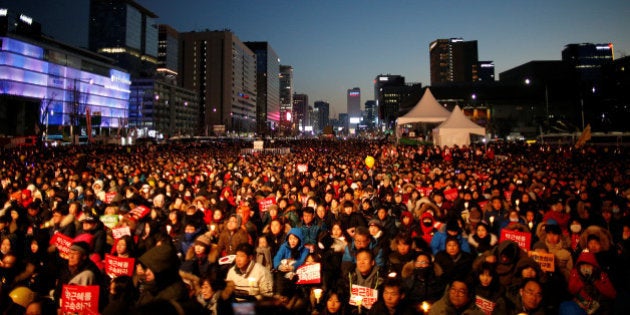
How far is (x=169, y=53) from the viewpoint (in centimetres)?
15638

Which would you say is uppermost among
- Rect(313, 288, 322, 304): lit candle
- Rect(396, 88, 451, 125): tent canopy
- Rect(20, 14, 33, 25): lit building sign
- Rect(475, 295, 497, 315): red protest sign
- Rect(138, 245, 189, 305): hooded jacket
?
Rect(20, 14, 33, 25): lit building sign

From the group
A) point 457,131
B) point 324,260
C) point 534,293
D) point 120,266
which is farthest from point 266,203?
point 457,131

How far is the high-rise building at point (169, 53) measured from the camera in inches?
6044

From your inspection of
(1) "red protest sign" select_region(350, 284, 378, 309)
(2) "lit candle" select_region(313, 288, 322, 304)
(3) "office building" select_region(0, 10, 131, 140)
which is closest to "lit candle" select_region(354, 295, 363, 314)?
(1) "red protest sign" select_region(350, 284, 378, 309)

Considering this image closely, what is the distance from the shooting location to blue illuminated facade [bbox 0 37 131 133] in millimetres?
65438

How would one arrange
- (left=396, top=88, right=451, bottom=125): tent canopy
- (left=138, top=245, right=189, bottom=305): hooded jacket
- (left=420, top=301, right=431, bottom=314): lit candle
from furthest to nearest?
1. (left=396, top=88, right=451, bottom=125): tent canopy
2. (left=420, top=301, right=431, bottom=314): lit candle
3. (left=138, top=245, right=189, bottom=305): hooded jacket

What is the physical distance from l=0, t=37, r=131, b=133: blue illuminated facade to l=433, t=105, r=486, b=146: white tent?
53.9m

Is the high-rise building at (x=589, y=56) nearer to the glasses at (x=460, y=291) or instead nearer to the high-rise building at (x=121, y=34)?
the high-rise building at (x=121, y=34)

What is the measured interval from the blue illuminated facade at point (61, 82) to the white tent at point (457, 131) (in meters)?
53.9

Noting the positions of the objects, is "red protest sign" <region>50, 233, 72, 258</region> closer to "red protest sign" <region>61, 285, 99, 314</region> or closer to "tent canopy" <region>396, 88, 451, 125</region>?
"red protest sign" <region>61, 285, 99, 314</region>

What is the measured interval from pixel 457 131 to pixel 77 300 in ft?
74.0

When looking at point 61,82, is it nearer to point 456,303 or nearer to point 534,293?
point 456,303

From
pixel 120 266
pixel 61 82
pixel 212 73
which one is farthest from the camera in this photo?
pixel 212 73

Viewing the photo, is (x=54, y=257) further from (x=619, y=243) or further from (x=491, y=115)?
(x=491, y=115)
